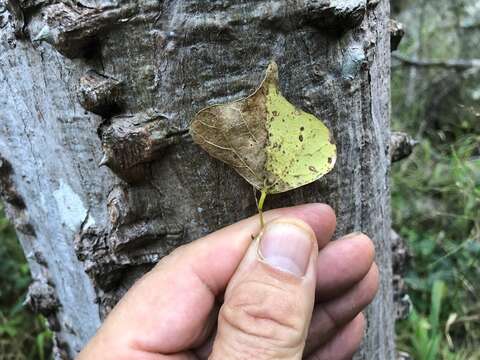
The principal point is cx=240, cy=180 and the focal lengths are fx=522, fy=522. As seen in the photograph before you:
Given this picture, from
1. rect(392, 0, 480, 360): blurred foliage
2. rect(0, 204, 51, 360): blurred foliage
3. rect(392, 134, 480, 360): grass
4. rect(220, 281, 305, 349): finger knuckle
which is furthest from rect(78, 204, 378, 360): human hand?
rect(0, 204, 51, 360): blurred foliage

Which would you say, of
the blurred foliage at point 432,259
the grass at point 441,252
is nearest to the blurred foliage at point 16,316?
the blurred foliage at point 432,259

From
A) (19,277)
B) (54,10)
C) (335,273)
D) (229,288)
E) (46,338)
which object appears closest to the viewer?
(54,10)

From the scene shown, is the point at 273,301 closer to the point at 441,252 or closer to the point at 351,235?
the point at 351,235

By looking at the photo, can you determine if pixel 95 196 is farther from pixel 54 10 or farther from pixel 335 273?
pixel 335 273

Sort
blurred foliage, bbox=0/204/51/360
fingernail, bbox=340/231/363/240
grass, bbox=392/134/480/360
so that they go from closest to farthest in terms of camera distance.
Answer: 1. fingernail, bbox=340/231/363/240
2. grass, bbox=392/134/480/360
3. blurred foliage, bbox=0/204/51/360

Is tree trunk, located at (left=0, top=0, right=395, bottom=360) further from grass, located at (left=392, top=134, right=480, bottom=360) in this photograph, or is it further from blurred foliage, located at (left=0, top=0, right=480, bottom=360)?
grass, located at (left=392, top=134, right=480, bottom=360)

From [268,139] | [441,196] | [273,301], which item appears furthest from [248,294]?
[441,196]

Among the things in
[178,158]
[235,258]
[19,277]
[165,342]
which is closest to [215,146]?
[178,158]

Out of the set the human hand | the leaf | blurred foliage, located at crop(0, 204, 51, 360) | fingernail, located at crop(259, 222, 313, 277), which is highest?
the leaf
